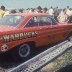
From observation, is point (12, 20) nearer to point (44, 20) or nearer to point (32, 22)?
point (32, 22)

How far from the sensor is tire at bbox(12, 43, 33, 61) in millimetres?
8649

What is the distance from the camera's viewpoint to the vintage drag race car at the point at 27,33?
8312 millimetres

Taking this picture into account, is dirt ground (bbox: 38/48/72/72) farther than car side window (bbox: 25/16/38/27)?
No

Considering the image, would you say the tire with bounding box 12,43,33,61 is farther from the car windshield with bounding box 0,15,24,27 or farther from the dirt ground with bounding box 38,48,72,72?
the dirt ground with bounding box 38,48,72,72

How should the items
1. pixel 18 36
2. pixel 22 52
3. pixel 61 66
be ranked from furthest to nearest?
pixel 22 52
pixel 18 36
pixel 61 66

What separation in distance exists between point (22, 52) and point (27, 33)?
0.68m

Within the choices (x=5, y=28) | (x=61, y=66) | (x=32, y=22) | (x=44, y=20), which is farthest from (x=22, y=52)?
(x=44, y=20)

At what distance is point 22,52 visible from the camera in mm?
8828

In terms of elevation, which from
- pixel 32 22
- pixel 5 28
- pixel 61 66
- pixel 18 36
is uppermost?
pixel 32 22

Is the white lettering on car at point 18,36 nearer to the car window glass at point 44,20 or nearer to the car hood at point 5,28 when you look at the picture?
the car hood at point 5,28

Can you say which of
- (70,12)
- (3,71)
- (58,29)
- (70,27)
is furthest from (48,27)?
(70,12)

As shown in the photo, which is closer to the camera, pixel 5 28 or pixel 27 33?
pixel 5 28

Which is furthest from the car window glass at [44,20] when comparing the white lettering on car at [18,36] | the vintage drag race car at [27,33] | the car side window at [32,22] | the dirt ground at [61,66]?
the dirt ground at [61,66]

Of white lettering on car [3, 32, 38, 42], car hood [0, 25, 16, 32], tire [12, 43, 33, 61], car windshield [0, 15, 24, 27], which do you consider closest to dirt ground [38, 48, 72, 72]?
tire [12, 43, 33, 61]
